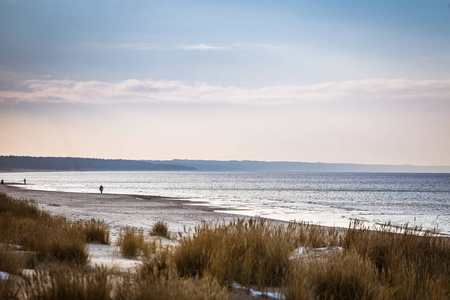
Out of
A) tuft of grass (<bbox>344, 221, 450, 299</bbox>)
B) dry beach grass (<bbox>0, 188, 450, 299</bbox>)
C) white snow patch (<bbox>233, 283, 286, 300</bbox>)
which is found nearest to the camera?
dry beach grass (<bbox>0, 188, 450, 299</bbox>)

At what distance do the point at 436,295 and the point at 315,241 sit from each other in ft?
10.3

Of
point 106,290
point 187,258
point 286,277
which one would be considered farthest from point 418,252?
point 106,290

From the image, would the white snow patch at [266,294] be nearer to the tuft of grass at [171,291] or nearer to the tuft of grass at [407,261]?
the tuft of grass at [171,291]

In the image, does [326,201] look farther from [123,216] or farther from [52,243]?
[52,243]

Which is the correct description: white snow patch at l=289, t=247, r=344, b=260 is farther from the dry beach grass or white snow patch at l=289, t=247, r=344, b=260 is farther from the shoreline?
→ the shoreline

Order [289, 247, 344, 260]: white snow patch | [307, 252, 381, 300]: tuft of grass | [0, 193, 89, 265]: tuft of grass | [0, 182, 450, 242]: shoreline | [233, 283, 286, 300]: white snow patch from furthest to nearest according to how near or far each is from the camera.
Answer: [0, 182, 450, 242]: shoreline → [0, 193, 89, 265]: tuft of grass → [289, 247, 344, 260]: white snow patch → [307, 252, 381, 300]: tuft of grass → [233, 283, 286, 300]: white snow patch

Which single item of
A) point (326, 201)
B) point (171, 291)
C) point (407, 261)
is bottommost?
point (326, 201)

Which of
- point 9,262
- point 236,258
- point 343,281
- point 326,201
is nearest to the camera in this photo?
point 343,281

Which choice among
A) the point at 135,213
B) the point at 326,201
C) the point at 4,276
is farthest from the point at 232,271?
the point at 326,201

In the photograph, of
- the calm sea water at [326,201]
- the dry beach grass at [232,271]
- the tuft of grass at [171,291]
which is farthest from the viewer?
the calm sea water at [326,201]

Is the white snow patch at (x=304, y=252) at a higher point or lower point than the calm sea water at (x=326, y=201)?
higher

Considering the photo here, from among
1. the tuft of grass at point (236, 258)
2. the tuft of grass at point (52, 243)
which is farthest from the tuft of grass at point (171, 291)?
the tuft of grass at point (52, 243)

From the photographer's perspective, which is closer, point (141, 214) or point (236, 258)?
point (236, 258)

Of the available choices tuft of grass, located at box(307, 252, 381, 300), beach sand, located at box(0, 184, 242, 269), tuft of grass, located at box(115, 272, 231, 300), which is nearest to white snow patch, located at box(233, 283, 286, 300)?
tuft of grass, located at box(307, 252, 381, 300)
